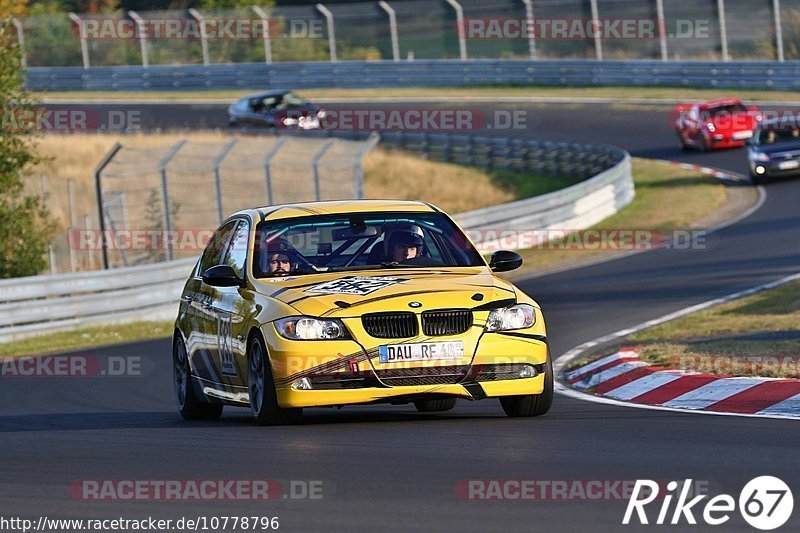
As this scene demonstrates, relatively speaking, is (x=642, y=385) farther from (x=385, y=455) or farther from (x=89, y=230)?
(x=89, y=230)

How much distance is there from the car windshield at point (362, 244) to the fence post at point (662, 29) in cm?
4030

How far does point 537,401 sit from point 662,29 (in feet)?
136

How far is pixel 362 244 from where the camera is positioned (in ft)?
33.3

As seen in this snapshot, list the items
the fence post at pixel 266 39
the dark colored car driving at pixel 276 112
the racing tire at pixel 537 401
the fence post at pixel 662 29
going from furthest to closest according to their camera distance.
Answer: the fence post at pixel 266 39
the fence post at pixel 662 29
the dark colored car driving at pixel 276 112
the racing tire at pixel 537 401

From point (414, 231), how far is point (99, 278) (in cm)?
1229

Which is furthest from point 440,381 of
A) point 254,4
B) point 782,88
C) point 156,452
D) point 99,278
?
point 254,4

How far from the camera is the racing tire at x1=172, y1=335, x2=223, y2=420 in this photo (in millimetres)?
11070

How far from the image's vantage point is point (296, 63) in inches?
2275

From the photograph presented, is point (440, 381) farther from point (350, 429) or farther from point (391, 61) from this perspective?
point (391, 61)

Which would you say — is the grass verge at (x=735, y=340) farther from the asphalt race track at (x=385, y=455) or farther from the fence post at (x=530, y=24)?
the fence post at (x=530, y=24)

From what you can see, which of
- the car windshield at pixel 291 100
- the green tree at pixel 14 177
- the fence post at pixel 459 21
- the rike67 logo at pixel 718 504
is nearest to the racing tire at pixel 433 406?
the rike67 logo at pixel 718 504

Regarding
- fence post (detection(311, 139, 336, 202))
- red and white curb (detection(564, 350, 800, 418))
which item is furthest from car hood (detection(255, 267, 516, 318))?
fence post (detection(311, 139, 336, 202))

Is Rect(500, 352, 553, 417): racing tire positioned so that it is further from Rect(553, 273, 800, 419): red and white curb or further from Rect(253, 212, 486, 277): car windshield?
Rect(253, 212, 486, 277): car windshield

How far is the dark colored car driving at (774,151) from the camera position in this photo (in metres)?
31.5
